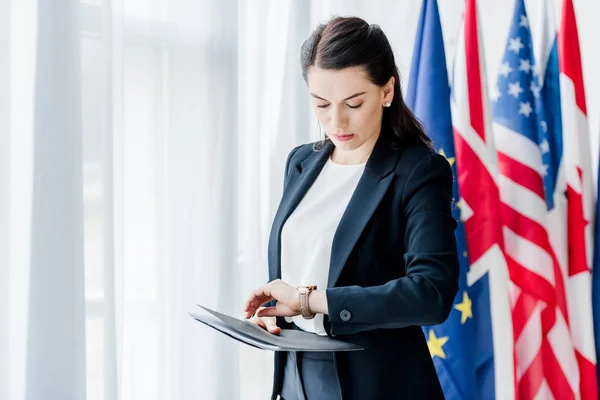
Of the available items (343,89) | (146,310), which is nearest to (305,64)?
(343,89)

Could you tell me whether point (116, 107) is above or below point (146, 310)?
above

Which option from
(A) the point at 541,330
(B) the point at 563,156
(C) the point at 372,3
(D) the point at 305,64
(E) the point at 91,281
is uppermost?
(C) the point at 372,3

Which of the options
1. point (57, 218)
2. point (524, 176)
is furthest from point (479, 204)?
point (57, 218)

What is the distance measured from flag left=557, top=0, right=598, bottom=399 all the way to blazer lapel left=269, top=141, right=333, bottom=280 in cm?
89

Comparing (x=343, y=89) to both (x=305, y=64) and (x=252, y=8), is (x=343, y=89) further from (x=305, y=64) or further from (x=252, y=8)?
(x=252, y=8)

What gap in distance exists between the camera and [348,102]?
1.36 m

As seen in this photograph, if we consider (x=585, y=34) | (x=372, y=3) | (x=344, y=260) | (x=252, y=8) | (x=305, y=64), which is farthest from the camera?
(x=372, y=3)

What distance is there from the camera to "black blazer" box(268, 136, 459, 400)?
1.23m

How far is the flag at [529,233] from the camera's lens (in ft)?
6.49

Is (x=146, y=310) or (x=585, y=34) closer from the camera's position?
(x=146, y=310)

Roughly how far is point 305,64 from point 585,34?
1.41m

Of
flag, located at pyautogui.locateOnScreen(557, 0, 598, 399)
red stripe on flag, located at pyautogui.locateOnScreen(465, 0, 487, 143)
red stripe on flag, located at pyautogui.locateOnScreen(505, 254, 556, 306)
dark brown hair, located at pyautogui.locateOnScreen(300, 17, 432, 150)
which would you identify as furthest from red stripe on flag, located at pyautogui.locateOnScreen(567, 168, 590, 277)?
dark brown hair, located at pyautogui.locateOnScreen(300, 17, 432, 150)

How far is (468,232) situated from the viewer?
199 centimetres

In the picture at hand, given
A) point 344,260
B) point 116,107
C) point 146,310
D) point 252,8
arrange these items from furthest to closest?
point 252,8, point 146,310, point 116,107, point 344,260
